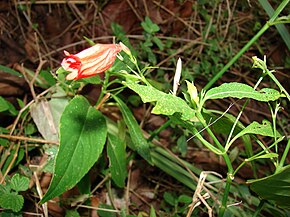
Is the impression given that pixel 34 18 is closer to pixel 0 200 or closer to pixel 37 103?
pixel 37 103

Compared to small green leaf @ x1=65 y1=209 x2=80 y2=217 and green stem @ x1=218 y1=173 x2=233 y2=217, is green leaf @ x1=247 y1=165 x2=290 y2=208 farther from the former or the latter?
small green leaf @ x1=65 y1=209 x2=80 y2=217

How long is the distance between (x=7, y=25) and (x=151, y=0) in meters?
0.81

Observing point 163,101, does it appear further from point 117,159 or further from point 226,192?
point 117,159

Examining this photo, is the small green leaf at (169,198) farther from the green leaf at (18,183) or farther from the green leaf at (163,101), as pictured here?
the green leaf at (163,101)

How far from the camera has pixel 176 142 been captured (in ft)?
5.17

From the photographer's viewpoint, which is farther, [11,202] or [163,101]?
[11,202]

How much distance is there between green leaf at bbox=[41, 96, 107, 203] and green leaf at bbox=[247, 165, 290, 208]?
16.2 inches

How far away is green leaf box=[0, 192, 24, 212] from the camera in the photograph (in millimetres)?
1004

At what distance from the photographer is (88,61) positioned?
2.41 feet

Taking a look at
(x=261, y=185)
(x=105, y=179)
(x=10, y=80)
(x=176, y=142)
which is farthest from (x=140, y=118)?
(x=261, y=185)

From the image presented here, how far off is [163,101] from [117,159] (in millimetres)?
563

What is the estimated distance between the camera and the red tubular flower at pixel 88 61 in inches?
28.2

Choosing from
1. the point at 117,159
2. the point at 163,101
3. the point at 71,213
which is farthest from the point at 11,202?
the point at 163,101

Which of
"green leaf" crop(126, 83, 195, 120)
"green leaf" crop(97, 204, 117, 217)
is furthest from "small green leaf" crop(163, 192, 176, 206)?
"green leaf" crop(126, 83, 195, 120)
